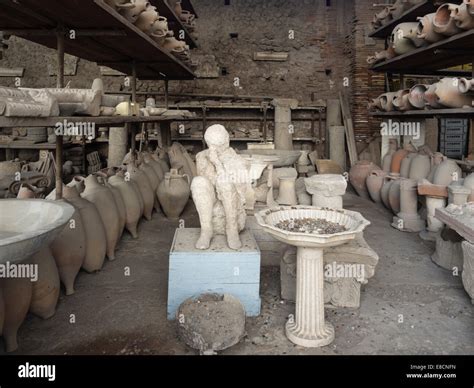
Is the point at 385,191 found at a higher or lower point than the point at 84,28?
lower

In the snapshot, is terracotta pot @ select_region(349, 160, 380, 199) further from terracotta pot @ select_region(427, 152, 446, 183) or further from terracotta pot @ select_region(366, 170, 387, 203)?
terracotta pot @ select_region(427, 152, 446, 183)

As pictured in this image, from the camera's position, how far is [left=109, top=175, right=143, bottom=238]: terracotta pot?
4.73m

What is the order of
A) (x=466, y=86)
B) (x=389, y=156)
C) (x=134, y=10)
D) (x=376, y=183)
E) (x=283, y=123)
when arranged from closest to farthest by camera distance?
(x=134, y=10)
(x=466, y=86)
(x=376, y=183)
(x=389, y=156)
(x=283, y=123)

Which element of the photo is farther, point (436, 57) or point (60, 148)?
point (436, 57)

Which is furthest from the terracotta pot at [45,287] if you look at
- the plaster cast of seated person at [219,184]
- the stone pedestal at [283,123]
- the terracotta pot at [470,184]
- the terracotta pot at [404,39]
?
the stone pedestal at [283,123]

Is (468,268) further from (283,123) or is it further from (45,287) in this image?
(283,123)

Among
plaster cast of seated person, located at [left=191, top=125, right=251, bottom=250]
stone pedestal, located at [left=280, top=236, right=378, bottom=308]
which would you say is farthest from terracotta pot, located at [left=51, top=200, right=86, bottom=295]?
stone pedestal, located at [left=280, top=236, right=378, bottom=308]

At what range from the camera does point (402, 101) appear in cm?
583

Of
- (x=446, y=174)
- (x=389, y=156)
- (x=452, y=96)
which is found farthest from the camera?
(x=389, y=156)

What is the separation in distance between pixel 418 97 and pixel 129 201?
3631 mm

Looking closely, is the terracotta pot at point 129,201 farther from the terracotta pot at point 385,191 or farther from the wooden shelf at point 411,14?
the wooden shelf at point 411,14

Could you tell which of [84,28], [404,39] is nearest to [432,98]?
[404,39]

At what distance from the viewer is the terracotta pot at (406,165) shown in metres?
5.80

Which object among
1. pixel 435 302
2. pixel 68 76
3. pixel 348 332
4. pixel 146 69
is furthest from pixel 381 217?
pixel 68 76
